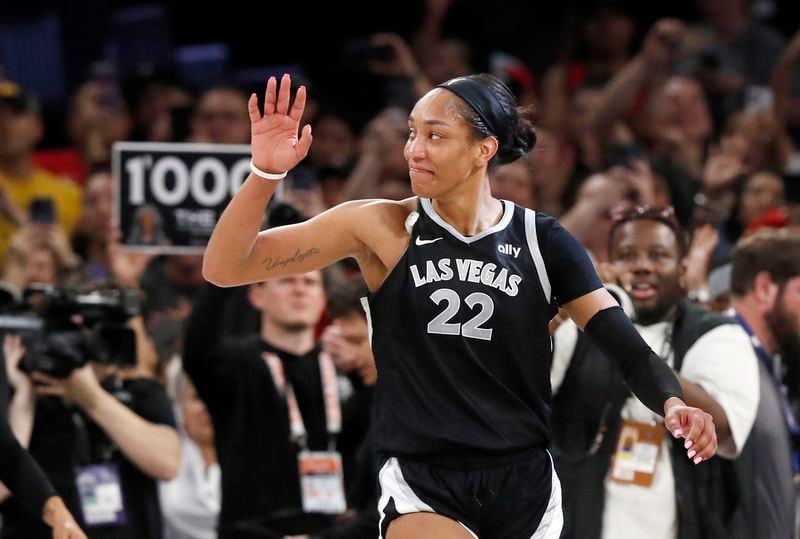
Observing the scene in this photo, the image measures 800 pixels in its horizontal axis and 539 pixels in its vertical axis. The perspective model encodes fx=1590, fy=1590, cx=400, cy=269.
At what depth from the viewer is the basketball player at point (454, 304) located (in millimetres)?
4285

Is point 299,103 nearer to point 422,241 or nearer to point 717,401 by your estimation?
point 422,241

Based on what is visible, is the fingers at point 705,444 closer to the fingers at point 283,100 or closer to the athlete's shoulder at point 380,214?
the athlete's shoulder at point 380,214

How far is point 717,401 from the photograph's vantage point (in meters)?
5.30

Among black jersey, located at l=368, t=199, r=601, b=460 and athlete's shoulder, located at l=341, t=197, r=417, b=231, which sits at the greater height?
athlete's shoulder, located at l=341, t=197, r=417, b=231

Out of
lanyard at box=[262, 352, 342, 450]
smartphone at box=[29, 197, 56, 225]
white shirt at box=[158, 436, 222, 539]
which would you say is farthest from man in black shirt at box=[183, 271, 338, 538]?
smartphone at box=[29, 197, 56, 225]

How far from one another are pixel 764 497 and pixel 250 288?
91.7 inches

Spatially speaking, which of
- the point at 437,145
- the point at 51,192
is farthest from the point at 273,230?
the point at 51,192

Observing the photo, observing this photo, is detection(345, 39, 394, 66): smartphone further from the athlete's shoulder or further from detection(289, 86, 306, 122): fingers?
detection(289, 86, 306, 122): fingers

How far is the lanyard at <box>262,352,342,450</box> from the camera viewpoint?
6328 mm

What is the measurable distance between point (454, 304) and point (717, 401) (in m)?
1.41

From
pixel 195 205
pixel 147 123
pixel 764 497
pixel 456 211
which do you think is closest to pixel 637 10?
pixel 147 123

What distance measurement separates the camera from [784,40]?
10.9m

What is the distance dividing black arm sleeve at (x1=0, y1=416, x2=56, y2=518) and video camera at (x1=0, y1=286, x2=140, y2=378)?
2.24 feet

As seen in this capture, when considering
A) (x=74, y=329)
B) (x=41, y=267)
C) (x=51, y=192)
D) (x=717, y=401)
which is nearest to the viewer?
(x=717, y=401)
